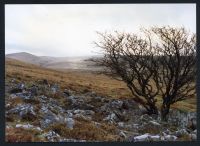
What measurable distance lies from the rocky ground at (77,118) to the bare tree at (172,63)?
1.10 feet

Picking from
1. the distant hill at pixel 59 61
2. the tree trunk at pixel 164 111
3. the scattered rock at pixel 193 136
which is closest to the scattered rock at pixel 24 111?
the distant hill at pixel 59 61

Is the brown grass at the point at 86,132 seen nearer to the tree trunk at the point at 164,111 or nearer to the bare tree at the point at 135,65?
the bare tree at the point at 135,65

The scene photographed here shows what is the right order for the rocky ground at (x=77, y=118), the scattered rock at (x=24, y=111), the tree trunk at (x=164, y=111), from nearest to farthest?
the rocky ground at (x=77, y=118) < the scattered rock at (x=24, y=111) < the tree trunk at (x=164, y=111)

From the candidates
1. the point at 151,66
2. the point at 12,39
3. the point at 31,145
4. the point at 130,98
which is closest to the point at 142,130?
the point at 130,98

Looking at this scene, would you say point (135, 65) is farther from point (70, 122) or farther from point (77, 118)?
point (70, 122)

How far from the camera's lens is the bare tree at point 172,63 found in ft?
33.1

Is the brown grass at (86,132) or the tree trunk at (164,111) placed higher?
the tree trunk at (164,111)

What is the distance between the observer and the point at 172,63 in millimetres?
10227

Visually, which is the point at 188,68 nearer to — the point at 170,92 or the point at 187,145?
the point at 170,92

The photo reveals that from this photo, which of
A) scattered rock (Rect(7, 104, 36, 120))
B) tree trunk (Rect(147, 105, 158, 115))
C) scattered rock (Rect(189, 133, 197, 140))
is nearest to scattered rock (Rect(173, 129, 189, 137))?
scattered rock (Rect(189, 133, 197, 140))

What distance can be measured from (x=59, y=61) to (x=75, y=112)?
978mm

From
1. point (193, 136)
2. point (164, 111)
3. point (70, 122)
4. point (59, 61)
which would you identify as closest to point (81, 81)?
point (59, 61)

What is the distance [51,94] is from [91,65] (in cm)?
92

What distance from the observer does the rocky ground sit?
955 cm
